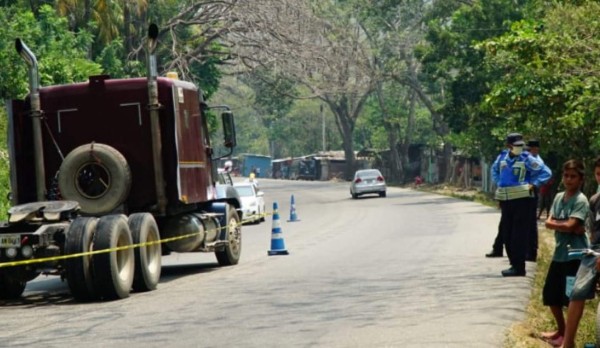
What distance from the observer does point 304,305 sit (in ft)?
46.6

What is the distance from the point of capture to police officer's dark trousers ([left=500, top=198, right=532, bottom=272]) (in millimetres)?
16812

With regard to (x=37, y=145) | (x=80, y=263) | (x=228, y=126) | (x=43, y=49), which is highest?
(x=43, y=49)

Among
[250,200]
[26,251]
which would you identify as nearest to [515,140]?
[26,251]

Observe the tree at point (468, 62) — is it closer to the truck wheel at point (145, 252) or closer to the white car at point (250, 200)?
the white car at point (250, 200)

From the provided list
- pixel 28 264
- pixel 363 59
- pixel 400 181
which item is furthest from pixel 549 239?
pixel 400 181

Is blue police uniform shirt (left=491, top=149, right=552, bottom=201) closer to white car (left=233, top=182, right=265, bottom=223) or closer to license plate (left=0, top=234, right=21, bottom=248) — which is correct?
license plate (left=0, top=234, right=21, bottom=248)

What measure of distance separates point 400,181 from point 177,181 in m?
75.8

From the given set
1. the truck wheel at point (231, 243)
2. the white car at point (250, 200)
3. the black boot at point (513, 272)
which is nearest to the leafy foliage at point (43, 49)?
the white car at point (250, 200)

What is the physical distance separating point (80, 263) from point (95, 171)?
2824 millimetres

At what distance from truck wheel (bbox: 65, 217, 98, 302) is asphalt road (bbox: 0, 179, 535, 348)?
19 cm

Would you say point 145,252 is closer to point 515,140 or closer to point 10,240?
point 10,240

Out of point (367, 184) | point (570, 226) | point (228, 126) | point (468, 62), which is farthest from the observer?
point (367, 184)

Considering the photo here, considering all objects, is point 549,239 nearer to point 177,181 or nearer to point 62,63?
point 177,181

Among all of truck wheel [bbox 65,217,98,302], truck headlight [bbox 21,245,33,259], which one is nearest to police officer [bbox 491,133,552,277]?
truck wheel [bbox 65,217,98,302]
